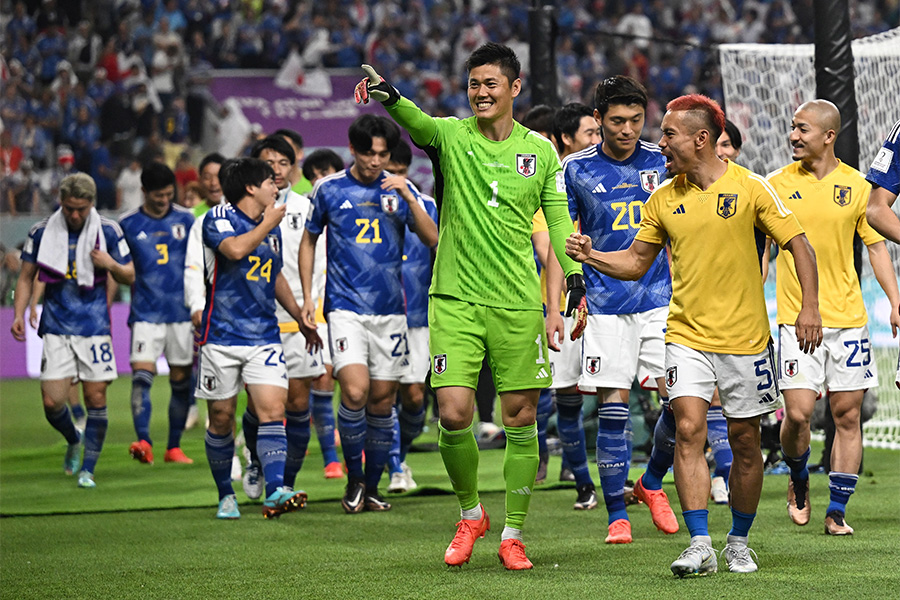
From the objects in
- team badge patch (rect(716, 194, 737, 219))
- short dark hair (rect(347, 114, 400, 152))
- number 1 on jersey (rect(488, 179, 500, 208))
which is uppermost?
short dark hair (rect(347, 114, 400, 152))

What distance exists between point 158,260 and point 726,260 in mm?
6693

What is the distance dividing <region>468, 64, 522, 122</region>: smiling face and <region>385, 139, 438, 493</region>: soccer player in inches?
98.0

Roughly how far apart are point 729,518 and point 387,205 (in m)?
2.76

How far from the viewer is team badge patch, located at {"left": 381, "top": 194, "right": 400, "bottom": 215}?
779 centimetres

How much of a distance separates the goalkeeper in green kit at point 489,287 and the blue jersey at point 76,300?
453cm

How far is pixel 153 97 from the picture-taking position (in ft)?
72.5

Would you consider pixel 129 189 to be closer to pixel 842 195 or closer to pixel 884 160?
pixel 842 195

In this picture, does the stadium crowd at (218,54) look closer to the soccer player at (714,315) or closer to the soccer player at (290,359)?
the soccer player at (290,359)

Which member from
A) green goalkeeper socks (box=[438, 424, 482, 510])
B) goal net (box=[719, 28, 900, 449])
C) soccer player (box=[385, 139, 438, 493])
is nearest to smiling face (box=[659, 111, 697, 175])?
green goalkeeper socks (box=[438, 424, 482, 510])

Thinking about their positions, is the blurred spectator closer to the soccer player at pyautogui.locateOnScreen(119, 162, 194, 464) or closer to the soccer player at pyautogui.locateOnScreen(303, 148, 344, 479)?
the soccer player at pyautogui.locateOnScreen(119, 162, 194, 464)

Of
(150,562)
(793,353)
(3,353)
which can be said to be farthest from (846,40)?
(3,353)

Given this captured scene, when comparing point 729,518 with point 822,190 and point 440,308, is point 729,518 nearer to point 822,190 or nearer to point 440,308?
point 822,190

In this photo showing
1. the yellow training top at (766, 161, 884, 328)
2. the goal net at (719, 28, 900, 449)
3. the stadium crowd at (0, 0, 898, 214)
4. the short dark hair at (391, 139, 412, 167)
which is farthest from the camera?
the stadium crowd at (0, 0, 898, 214)

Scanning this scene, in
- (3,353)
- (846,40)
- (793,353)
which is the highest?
(846,40)
